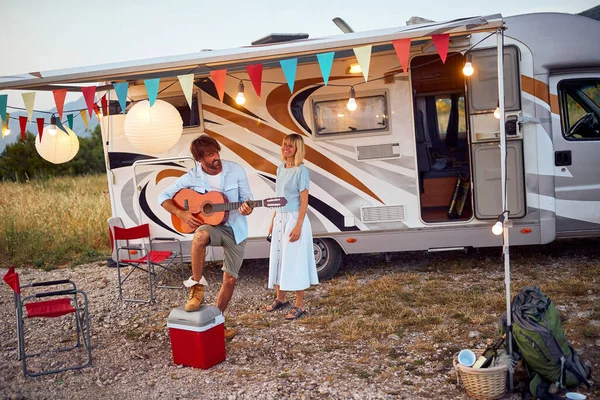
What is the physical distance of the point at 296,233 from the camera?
5270mm

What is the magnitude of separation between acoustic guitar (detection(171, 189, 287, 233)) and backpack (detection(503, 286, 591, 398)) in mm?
2123

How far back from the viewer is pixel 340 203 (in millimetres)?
6492

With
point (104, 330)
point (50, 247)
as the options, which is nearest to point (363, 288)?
point (104, 330)

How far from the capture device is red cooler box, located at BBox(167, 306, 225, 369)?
4.29m

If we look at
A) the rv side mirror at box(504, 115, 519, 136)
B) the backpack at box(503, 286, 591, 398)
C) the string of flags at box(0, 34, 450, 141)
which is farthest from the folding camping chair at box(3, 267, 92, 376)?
→ the rv side mirror at box(504, 115, 519, 136)

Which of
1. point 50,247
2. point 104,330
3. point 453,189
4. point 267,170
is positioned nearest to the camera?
point 104,330

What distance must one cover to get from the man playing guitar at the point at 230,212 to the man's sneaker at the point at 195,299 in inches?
4.4

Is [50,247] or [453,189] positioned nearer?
[453,189]

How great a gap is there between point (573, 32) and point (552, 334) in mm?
3758

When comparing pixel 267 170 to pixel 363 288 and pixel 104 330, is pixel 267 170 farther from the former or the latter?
pixel 104 330

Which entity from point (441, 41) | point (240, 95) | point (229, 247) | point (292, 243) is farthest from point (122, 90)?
point (441, 41)

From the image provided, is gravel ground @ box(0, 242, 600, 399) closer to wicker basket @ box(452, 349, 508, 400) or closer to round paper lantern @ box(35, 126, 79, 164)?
wicker basket @ box(452, 349, 508, 400)

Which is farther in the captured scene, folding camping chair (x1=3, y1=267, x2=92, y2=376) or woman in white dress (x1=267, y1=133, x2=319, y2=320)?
woman in white dress (x1=267, y1=133, x2=319, y2=320)

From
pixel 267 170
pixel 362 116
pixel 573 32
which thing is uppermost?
pixel 573 32
